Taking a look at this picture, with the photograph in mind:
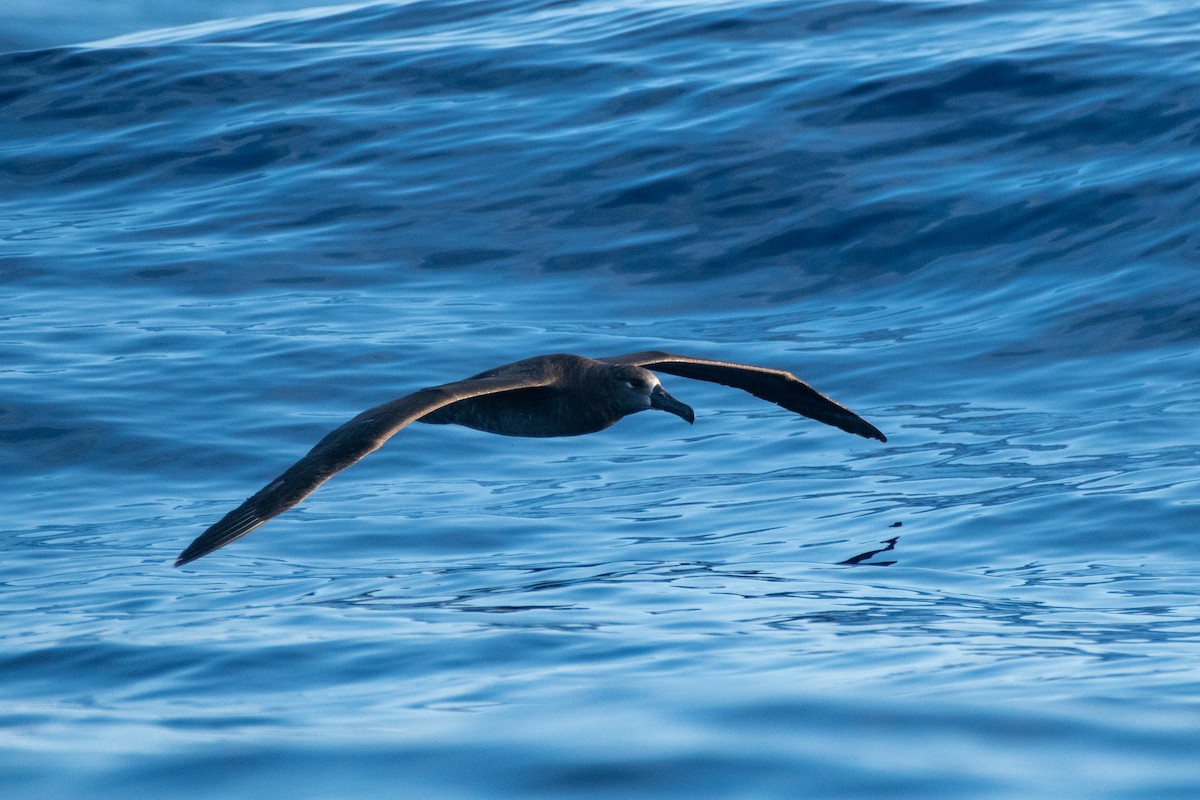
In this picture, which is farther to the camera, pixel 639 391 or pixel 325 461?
pixel 639 391

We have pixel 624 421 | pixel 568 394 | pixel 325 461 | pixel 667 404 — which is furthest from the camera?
pixel 624 421

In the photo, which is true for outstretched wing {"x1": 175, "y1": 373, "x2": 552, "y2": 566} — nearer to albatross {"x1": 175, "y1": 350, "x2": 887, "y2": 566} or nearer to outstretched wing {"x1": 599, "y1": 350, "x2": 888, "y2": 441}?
albatross {"x1": 175, "y1": 350, "x2": 887, "y2": 566}

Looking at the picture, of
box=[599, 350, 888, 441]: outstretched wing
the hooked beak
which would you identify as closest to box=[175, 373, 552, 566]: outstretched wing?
the hooked beak

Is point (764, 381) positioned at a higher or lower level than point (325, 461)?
lower

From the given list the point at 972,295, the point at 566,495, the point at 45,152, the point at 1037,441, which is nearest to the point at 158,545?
the point at 566,495

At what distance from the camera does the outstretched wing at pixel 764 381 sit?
1020 centimetres

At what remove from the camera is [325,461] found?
322 inches

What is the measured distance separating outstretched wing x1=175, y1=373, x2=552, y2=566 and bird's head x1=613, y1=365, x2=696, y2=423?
87 centimetres

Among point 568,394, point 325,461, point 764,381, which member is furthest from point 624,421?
point 325,461

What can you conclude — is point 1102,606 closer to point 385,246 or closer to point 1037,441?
point 1037,441

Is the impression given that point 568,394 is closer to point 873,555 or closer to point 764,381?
point 764,381

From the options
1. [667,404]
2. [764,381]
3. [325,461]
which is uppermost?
[325,461]

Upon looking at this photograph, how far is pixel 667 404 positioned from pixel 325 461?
236 centimetres

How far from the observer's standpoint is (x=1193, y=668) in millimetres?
6973
